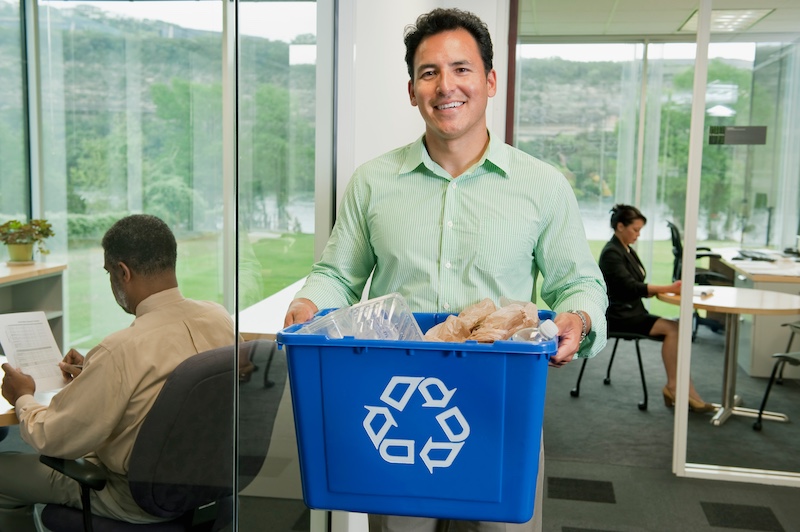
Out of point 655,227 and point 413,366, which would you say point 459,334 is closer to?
point 413,366

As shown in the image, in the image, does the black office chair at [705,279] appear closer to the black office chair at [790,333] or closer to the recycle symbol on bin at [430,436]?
the black office chair at [790,333]

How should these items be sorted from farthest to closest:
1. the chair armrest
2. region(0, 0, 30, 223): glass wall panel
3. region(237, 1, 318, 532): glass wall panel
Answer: region(237, 1, 318, 532): glass wall panel → the chair armrest → region(0, 0, 30, 223): glass wall panel

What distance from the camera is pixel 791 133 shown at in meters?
4.30

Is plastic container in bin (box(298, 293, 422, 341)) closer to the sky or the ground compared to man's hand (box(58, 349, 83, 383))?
closer to the sky

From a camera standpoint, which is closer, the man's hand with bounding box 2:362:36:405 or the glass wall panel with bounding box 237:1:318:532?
the man's hand with bounding box 2:362:36:405

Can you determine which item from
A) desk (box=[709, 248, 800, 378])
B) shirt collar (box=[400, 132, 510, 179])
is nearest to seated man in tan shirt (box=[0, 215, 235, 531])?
shirt collar (box=[400, 132, 510, 179])

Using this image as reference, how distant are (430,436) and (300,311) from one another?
403 mm

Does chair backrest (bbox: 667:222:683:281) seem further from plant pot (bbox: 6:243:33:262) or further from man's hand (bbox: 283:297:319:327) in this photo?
plant pot (bbox: 6:243:33:262)

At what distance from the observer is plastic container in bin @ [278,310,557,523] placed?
47.9 inches

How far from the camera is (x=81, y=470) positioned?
137 centimetres

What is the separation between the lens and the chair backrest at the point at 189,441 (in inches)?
59.7

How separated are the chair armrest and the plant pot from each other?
35 centimetres

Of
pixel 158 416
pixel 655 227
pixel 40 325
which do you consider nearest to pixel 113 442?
pixel 158 416

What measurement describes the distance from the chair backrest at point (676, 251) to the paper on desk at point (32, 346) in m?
4.27
